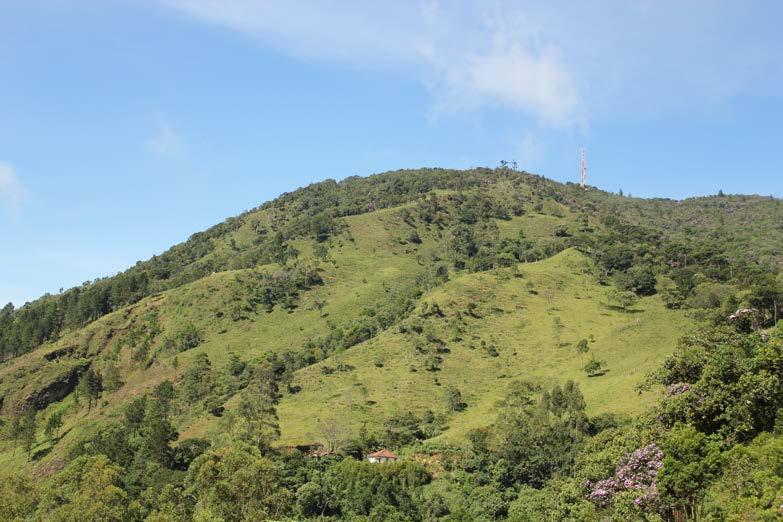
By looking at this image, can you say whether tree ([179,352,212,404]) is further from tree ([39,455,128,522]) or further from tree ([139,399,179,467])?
tree ([39,455,128,522])

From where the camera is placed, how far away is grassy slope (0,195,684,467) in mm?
108625

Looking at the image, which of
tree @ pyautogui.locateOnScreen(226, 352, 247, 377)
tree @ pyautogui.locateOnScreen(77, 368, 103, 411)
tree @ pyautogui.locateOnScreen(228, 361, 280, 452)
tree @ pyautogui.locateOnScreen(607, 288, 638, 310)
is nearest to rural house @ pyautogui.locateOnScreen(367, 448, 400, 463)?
tree @ pyautogui.locateOnScreen(228, 361, 280, 452)

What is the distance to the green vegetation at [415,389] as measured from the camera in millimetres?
50875

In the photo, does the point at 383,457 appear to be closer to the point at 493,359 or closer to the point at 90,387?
the point at 493,359

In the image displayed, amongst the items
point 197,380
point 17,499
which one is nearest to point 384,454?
point 17,499

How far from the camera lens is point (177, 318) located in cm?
16675

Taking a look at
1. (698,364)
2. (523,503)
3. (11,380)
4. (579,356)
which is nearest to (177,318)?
(11,380)

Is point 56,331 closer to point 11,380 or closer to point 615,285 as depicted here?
point 11,380

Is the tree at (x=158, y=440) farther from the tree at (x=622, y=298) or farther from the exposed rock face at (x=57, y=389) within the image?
the tree at (x=622, y=298)

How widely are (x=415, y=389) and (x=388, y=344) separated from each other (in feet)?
61.9

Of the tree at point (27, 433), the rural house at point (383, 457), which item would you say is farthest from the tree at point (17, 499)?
the tree at point (27, 433)

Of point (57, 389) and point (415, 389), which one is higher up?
point (57, 389)

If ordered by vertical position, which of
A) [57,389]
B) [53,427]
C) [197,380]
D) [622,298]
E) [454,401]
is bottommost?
[454,401]

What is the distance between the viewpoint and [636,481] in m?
48.9
